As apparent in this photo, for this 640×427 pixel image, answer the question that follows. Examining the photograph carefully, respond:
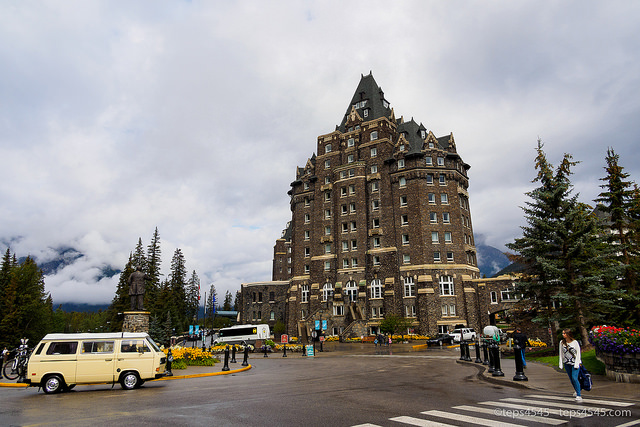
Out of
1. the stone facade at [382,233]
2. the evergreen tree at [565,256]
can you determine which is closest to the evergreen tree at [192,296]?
the stone facade at [382,233]

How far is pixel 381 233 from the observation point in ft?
189

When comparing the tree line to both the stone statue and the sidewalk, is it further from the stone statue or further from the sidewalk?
the stone statue

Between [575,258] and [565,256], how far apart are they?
1.94ft

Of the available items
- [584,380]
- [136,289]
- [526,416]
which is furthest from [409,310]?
[526,416]

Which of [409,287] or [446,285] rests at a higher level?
[446,285]

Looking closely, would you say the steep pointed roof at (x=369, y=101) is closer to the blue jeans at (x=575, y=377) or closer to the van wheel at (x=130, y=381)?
the van wheel at (x=130, y=381)

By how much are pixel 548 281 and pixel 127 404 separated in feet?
80.3

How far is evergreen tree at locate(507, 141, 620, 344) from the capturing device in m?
21.9

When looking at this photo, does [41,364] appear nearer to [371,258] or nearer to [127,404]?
[127,404]

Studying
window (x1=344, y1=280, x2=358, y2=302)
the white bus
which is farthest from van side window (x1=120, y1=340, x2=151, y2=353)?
window (x1=344, y1=280, x2=358, y2=302)

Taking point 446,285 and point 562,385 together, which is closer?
point 562,385

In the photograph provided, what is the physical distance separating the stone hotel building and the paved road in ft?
129

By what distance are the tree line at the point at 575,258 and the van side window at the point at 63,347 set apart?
23.3 meters

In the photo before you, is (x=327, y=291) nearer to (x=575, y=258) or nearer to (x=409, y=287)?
(x=409, y=287)
